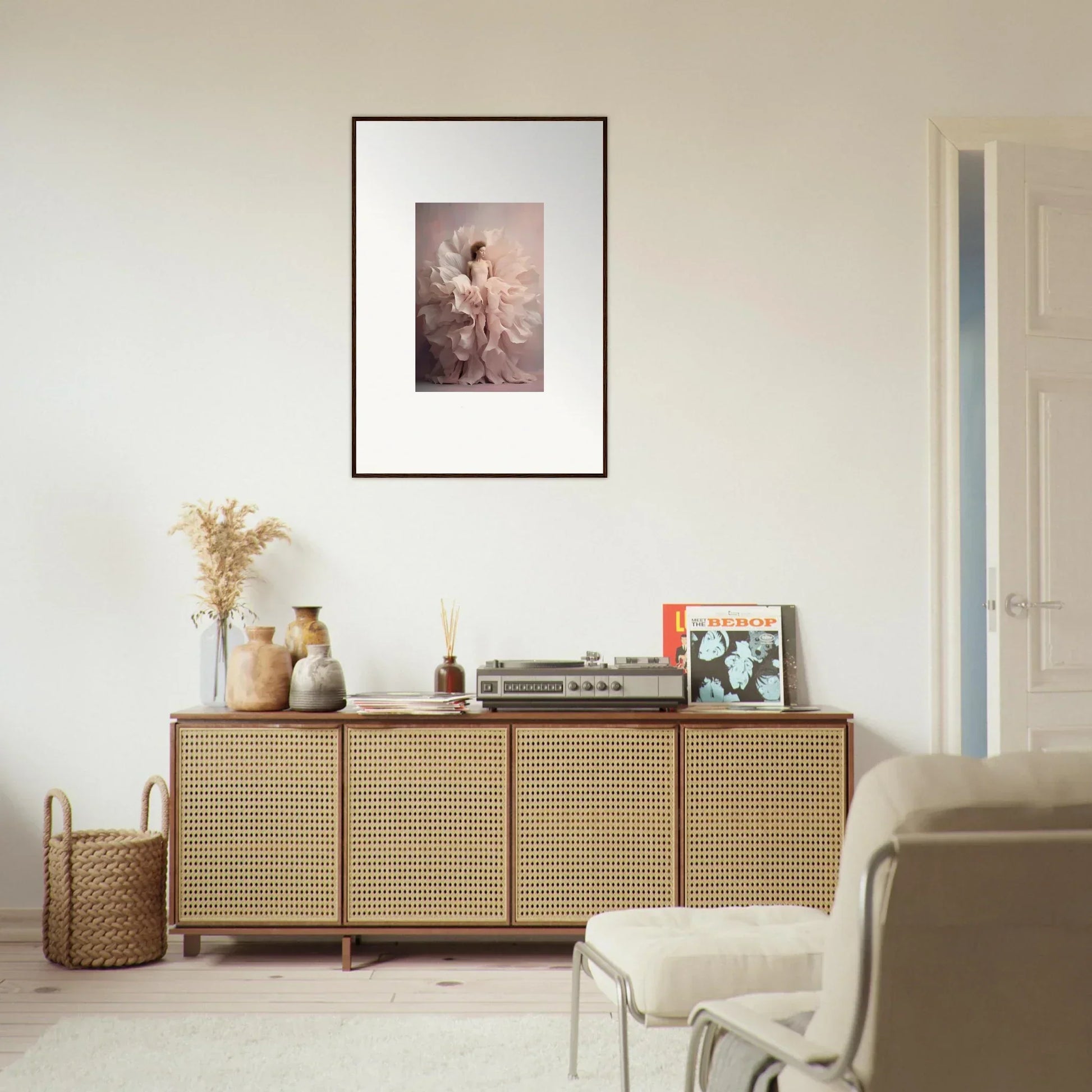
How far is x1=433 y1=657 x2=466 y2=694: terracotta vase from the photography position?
143 inches

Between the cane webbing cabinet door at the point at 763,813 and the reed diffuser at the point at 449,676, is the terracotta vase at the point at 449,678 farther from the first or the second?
the cane webbing cabinet door at the point at 763,813

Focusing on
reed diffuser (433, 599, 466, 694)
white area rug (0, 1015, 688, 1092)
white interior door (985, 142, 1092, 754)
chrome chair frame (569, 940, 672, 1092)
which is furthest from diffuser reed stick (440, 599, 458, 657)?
white interior door (985, 142, 1092, 754)

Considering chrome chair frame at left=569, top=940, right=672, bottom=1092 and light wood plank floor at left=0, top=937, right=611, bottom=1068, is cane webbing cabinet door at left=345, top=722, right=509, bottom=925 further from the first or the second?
chrome chair frame at left=569, top=940, right=672, bottom=1092

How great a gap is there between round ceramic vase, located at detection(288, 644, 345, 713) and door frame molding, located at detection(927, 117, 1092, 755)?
76.1 inches

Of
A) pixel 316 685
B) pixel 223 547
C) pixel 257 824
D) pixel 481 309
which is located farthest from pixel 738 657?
pixel 223 547

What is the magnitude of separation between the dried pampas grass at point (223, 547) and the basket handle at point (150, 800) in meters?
0.52

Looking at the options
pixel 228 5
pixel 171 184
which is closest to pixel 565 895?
pixel 171 184

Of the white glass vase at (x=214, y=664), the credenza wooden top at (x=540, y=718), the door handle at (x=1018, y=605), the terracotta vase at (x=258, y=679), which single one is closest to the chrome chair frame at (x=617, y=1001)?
the credenza wooden top at (x=540, y=718)

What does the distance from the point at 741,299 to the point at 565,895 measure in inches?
Result: 79.3

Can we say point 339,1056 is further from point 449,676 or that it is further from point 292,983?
point 449,676

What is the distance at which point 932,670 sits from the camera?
151 inches

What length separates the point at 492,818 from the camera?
3426mm

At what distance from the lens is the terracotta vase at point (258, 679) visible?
348 cm

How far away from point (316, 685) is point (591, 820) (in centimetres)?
92
